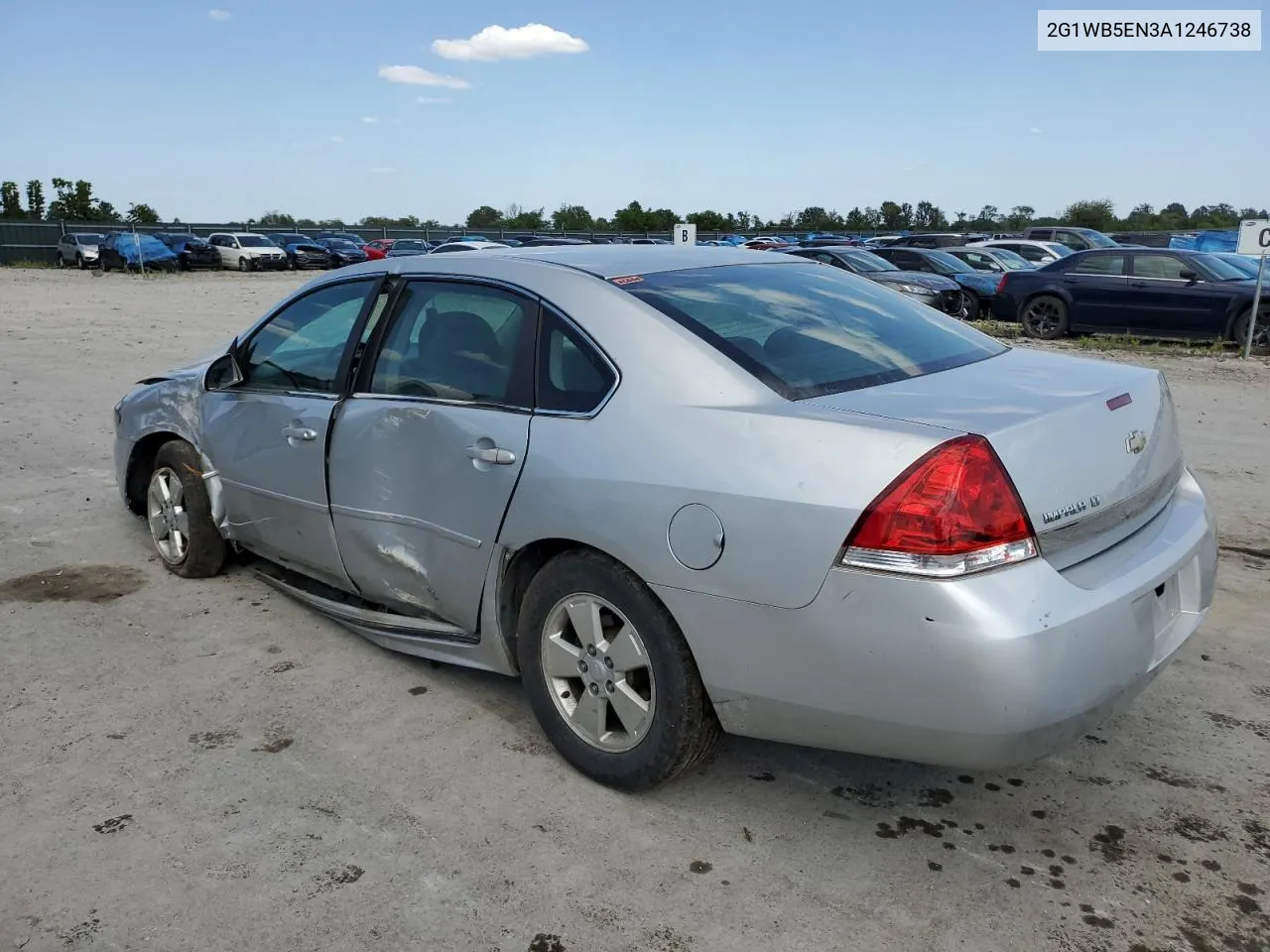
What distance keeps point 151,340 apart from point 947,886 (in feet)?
47.5

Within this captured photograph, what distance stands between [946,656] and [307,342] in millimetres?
2899

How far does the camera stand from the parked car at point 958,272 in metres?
18.8

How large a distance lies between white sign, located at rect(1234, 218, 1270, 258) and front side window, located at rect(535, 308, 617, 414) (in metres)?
12.4

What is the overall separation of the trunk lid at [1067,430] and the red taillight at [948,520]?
5 cm

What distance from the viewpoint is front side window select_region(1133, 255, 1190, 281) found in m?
15.0

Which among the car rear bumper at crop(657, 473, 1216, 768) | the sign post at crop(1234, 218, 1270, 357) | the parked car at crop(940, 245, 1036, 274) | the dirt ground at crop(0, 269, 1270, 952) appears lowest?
the dirt ground at crop(0, 269, 1270, 952)

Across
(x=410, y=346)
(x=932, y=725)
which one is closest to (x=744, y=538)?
(x=932, y=725)

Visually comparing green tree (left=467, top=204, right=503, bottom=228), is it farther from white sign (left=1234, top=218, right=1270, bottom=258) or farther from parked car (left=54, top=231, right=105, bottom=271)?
white sign (left=1234, top=218, right=1270, bottom=258)

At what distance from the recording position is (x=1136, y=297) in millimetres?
15125

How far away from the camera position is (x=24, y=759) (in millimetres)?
3434

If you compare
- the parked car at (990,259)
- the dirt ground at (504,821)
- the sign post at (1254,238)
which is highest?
the sign post at (1254,238)

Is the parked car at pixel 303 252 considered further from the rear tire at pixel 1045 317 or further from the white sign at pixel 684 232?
the rear tire at pixel 1045 317

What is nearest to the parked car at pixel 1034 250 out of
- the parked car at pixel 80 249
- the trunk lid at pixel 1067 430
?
the trunk lid at pixel 1067 430

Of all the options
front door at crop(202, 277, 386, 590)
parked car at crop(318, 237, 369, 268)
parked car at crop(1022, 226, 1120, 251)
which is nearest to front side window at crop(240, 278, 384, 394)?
front door at crop(202, 277, 386, 590)
